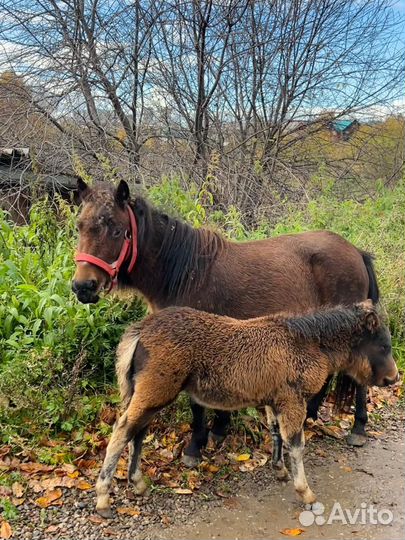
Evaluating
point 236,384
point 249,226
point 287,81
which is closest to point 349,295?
point 236,384

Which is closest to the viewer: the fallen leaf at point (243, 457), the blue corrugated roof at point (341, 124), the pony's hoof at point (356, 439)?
the fallen leaf at point (243, 457)

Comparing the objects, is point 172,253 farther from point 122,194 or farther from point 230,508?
point 230,508

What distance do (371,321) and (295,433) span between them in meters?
1.02

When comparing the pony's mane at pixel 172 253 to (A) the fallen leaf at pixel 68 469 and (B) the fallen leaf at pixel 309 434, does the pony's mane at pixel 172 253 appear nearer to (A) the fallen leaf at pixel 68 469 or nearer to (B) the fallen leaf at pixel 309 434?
(A) the fallen leaf at pixel 68 469

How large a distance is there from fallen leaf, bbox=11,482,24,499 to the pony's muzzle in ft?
4.54

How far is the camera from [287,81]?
10.8 m

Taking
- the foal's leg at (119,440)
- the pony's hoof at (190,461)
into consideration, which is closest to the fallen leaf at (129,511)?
the foal's leg at (119,440)

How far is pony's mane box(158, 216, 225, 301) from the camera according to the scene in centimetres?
385

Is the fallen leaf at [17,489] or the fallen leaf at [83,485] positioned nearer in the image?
the fallen leaf at [17,489]

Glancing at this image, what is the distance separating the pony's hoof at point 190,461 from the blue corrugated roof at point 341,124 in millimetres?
9370

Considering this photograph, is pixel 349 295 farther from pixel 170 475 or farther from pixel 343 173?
pixel 343 173

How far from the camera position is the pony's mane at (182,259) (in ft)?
12.6

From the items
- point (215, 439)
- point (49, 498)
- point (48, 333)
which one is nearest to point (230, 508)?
point (215, 439)

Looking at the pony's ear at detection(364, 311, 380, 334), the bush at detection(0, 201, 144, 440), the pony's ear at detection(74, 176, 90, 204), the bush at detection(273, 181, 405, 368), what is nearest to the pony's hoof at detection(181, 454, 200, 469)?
the bush at detection(0, 201, 144, 440)
